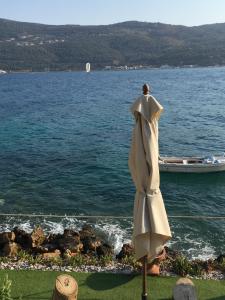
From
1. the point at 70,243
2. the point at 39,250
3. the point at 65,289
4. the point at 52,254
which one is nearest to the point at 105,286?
the point at 65,289

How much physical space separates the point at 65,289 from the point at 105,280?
6.67 ft

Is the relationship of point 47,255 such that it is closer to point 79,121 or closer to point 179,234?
point 179,234

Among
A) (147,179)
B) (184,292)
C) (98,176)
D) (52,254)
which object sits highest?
(147,179)

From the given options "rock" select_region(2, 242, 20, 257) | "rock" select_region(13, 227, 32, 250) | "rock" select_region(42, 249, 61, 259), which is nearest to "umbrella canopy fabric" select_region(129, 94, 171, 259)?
"rock" select_region(42, 249, 61, 259)

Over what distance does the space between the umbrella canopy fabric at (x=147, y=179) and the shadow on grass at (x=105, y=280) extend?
185 cm

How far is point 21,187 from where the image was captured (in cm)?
2945

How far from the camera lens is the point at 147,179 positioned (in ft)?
30.8

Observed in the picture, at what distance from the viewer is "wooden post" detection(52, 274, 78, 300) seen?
30.6 feet

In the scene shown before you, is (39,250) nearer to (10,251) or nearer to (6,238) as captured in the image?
(10,251)

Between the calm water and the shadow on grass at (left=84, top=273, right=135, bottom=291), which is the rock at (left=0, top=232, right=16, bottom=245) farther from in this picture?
the calm water

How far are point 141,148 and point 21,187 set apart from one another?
70.1 ft

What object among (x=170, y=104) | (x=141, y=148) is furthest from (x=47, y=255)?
(x=170, y=104)

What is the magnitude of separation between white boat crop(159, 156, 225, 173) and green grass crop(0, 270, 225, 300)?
69.4 ft

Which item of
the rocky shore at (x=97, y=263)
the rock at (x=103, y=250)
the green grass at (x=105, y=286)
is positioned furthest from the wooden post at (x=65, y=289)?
the rock at (x=103, y=250)
